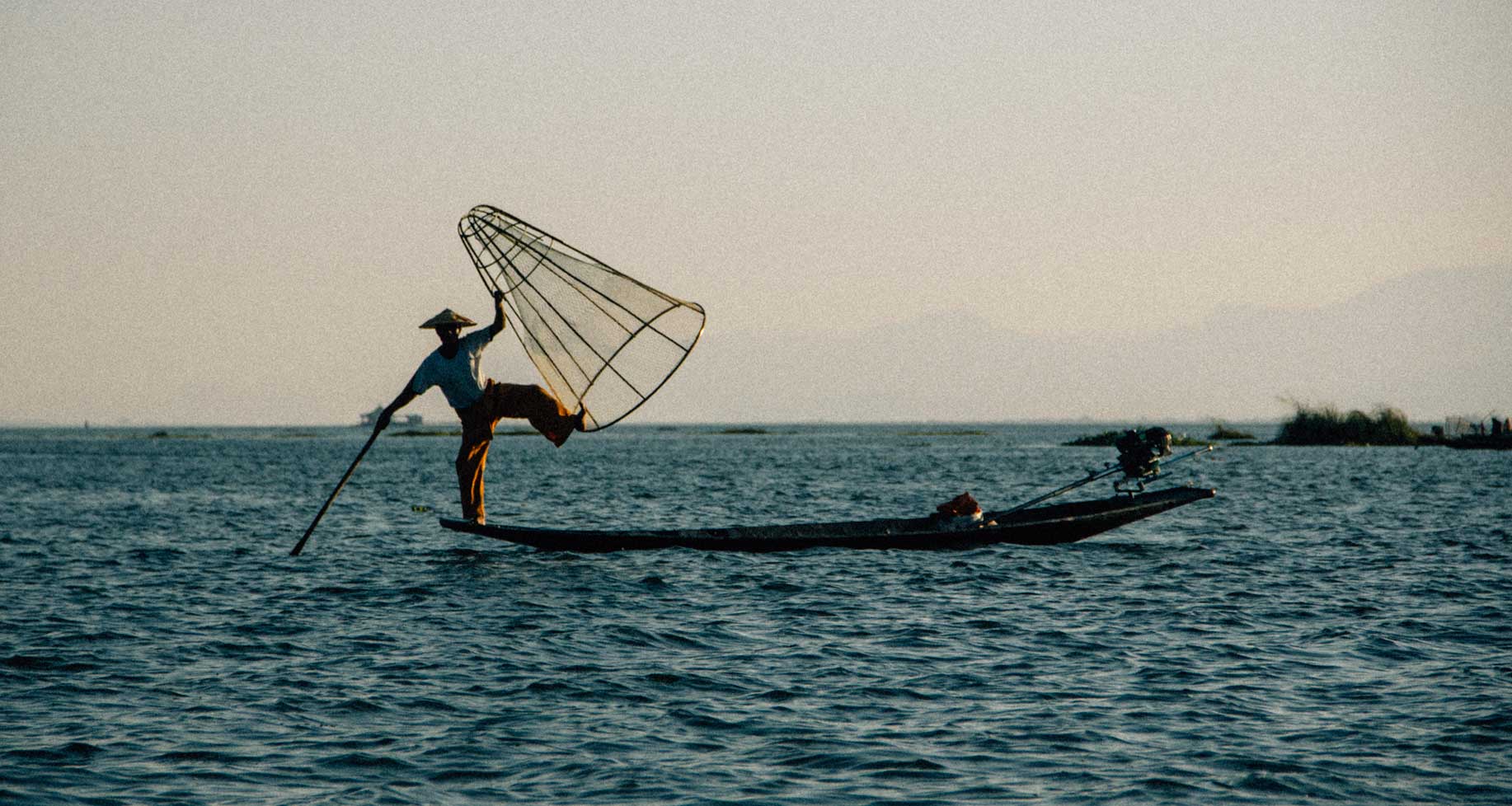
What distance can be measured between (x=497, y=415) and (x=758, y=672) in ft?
27.8

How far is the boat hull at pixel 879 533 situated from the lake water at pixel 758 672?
14.2 inches

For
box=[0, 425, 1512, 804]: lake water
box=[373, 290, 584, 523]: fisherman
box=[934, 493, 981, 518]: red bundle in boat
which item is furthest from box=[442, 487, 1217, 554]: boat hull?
box=[373, 290, 584, 523]: fisherman

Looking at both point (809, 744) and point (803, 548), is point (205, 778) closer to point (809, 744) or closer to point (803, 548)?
point (809, 744)

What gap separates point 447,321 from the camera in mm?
18703

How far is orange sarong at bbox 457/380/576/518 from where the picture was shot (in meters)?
19.1

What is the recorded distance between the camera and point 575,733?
10062mm

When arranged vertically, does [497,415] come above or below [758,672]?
above

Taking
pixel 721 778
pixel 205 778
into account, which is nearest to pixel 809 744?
pixel 721 778

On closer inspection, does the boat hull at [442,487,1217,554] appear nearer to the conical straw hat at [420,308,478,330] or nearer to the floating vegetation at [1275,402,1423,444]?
the conical straw hat at [420,308,478,330]

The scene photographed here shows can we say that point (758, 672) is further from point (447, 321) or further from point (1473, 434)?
point (1473, 434)

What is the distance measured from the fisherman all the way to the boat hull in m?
1.45

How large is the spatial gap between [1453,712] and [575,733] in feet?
22.6

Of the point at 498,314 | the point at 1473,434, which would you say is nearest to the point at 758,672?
the point at 498,314

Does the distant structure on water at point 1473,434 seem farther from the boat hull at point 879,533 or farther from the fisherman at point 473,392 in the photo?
the fisherman at point 473,392
